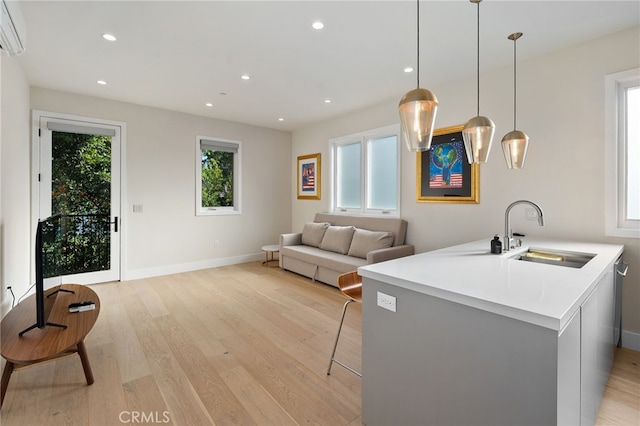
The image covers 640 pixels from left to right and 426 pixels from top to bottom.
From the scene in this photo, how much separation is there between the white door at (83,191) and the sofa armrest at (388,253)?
3.74 m

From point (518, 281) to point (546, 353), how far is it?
460 millimetres

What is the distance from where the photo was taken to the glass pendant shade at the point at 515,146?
2.27 m

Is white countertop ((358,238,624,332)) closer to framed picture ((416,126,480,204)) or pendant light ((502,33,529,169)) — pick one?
pendant light ((502,33,529,169))

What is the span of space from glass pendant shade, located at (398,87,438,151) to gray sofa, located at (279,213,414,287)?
8.03 feet

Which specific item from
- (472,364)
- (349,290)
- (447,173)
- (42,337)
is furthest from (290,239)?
(472,364)

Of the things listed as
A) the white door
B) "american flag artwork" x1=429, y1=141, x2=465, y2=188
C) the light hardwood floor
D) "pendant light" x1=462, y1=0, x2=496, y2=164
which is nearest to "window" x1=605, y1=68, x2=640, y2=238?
the light hardwood floor

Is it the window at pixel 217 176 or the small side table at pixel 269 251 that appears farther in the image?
the small side table at pixel 269 251

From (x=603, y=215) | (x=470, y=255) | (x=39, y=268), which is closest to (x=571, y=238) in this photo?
(x=603, y=215)

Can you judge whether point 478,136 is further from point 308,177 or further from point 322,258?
point 308,177

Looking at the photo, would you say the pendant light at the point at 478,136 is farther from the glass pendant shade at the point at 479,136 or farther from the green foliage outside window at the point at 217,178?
the green foliage outside window at the point at 217,178

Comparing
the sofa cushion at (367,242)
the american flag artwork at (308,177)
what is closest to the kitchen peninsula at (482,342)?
the sofa cushion at (367,242)

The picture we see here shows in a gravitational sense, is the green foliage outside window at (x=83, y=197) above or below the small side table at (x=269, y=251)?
above

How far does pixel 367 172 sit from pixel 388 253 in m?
1.58

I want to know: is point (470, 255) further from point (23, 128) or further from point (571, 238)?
point (23, 128)
